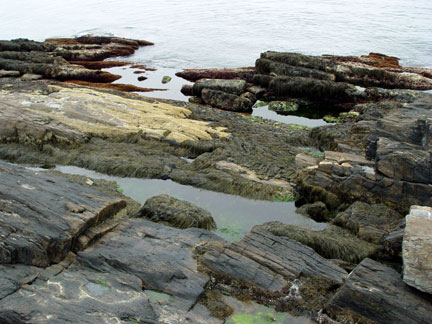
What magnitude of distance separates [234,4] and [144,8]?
20.3m

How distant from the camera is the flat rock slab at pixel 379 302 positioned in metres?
10.7

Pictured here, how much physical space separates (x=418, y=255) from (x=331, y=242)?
3.79m

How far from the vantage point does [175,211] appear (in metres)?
16.5

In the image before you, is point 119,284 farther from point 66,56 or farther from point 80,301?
point 66,56

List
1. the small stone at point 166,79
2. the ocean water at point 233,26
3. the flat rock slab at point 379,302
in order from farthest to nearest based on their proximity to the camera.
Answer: the ocean water at point 233,26 < the small stone at point 166,79 < the flat rock slab at point 379,302

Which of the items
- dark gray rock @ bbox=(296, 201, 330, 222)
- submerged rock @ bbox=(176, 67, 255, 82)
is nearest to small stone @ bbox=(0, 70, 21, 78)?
submerged rock @ bbox=(176, 67, 255, 82)

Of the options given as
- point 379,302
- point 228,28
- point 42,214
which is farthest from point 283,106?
point 228,28

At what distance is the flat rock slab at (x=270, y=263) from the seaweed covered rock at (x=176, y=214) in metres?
2.80

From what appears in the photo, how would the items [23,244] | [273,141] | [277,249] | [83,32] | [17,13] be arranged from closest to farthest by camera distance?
[23,244]
[277,249]
[273,141]
[83,32]
[17,13]

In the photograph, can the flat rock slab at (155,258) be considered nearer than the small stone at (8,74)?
Yes

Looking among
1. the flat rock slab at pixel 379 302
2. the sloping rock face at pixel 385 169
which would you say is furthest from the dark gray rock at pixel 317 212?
the flat rock slab at pixel 379 302

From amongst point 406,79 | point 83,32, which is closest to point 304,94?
point 406,79

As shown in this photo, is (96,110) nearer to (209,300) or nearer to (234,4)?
(209,300)

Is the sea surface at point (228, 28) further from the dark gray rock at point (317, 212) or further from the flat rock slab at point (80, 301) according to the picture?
the flat rock slab at point (80, 301)
